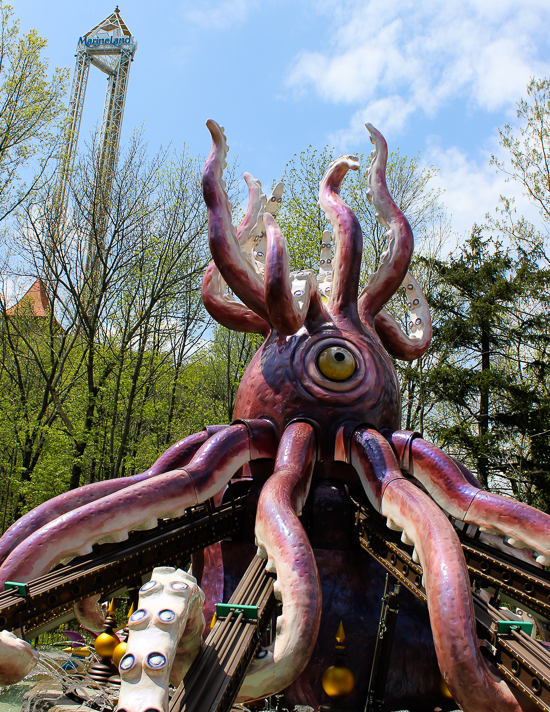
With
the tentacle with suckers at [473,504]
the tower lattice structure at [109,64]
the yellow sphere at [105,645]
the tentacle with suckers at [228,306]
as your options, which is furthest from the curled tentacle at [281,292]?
the tower lattice structure at [109,64]

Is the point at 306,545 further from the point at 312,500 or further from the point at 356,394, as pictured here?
the point at 356,394

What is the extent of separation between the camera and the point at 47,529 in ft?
12.7

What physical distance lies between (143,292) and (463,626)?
632 inches

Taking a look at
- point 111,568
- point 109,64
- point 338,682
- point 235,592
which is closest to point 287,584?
point 235,592

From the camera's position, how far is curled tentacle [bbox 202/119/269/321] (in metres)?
5.95

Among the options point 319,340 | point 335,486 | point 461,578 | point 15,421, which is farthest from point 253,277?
→ point 15,421

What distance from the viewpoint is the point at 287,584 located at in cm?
340

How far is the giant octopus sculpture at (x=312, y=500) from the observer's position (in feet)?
9.80

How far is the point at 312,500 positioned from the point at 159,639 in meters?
2.70

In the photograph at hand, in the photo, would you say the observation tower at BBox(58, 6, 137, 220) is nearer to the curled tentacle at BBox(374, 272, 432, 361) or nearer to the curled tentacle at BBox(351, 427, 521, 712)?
the curled tentacle at BBox(374, 272, 432, 361)

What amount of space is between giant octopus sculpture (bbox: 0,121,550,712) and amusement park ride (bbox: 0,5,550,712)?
0.02 meters

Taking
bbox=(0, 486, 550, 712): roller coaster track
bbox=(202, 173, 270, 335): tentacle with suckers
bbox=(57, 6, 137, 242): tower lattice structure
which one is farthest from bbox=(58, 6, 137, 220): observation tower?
bbox=(0, 486, 550, 712): roller coaster track

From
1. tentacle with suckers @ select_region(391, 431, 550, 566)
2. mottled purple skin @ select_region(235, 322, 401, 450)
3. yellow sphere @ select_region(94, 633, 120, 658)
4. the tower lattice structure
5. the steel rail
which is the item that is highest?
the tower lattice structure

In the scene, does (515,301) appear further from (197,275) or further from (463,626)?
(463,626)
